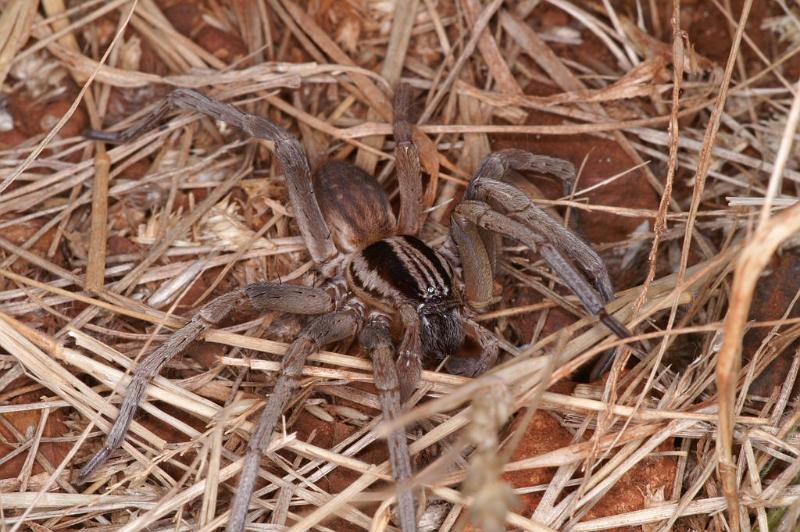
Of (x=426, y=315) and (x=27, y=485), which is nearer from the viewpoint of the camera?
(x=27, y=485)

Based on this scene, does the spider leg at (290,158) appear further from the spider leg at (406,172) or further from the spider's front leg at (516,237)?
the spider's front leg at (516,237)

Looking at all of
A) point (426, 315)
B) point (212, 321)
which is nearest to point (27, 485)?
point (212, 321)

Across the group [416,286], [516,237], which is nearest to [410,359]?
[416,286]

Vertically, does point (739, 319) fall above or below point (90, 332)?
above

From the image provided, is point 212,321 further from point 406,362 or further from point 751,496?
point 751,496

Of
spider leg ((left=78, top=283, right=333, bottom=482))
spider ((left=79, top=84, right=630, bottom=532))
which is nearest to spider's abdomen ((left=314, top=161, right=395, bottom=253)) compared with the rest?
spider ((left=79, top=84, right=630, bottom=532))
